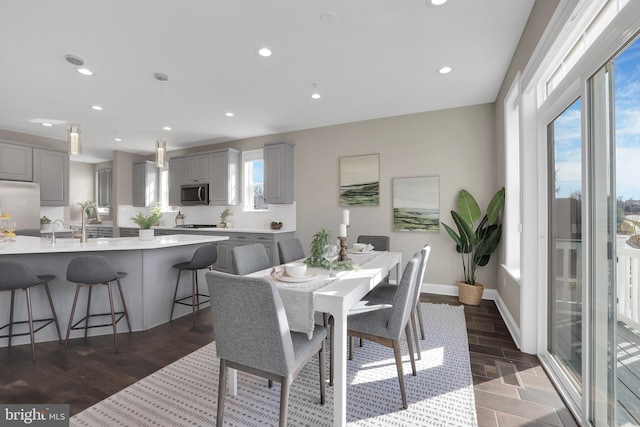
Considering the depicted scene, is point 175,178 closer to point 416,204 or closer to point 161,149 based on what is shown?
point 161,149

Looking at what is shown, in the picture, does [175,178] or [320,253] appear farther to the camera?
[175,178]

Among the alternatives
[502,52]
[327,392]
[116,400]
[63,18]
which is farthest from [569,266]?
[63,18]

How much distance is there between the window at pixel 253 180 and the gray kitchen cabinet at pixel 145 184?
268 cm

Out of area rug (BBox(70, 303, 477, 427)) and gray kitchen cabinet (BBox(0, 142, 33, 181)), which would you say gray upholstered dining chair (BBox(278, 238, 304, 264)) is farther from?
gray kitchen cabinet (BBox(0, 142, 33, 181))

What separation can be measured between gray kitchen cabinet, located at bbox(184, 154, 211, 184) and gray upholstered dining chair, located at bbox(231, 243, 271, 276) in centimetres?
389

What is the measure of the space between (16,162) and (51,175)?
546mm

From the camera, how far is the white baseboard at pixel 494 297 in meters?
2.61

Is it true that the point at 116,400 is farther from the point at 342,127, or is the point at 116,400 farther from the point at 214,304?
the point at 342,127

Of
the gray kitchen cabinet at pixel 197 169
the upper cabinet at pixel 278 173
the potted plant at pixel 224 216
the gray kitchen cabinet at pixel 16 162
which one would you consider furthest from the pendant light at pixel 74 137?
the gray kitchen cabinet at pixel 16 162

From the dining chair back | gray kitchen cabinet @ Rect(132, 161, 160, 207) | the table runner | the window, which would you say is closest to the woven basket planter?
the dining chair back

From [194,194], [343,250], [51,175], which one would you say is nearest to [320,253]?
[343,250]

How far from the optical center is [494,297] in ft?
12.4

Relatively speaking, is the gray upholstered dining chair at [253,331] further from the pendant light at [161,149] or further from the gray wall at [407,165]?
the gray wall at [407,165]

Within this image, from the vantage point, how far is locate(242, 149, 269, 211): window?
5668mm
